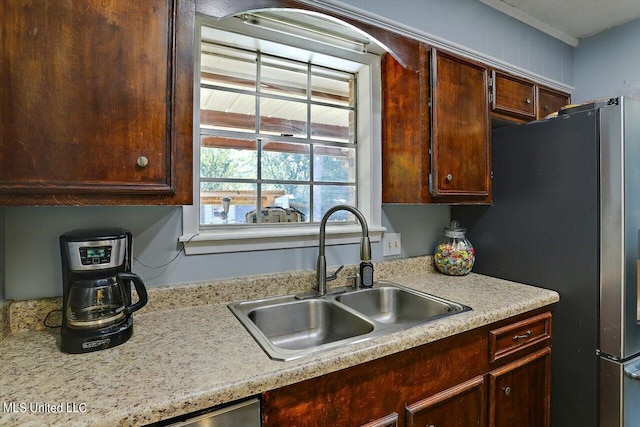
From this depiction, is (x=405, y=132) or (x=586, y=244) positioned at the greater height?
(x=405, y=132)

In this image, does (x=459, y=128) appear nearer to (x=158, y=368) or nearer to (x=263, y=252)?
(x=263, y=252)

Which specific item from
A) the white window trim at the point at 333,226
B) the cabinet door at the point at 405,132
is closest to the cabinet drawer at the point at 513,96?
the cabinet door at the point at 405,132

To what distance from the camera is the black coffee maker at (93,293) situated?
885 mm

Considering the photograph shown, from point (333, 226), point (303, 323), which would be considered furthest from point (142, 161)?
point (333, 226)

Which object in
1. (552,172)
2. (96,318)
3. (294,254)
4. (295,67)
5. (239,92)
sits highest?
(295,67)

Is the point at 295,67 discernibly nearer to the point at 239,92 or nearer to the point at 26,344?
the point at 239,92

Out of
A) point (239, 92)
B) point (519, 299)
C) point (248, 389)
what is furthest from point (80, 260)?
point (519, 299)

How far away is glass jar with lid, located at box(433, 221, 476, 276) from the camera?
173 cm

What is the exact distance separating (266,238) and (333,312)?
17.1 inches

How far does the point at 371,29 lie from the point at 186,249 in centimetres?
118

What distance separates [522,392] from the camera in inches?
52.4

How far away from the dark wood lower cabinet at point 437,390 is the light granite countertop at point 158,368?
0.06 meters

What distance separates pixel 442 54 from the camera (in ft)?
4.90

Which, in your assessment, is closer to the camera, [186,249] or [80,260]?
[80,260]
